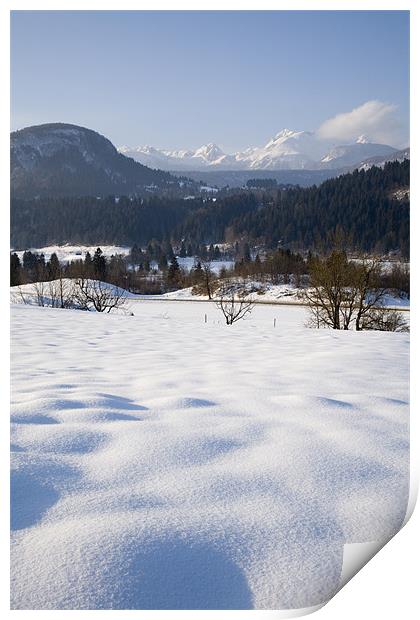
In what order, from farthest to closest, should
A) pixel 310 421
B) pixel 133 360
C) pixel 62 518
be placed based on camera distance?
1. pixel 133 360
2. pixel 310 421
3. pixel 62 518

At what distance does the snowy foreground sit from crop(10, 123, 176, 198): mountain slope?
110 metres

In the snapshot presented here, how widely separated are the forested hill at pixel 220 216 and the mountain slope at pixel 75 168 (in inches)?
782

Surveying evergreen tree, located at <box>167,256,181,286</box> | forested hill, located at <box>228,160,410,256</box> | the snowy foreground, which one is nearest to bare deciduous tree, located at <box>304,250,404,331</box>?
the snowy foreground

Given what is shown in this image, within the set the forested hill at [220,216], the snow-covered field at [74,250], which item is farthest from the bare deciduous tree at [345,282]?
the snow-covered field at [74,250]

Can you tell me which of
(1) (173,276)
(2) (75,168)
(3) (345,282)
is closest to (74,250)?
(1) (173,276)

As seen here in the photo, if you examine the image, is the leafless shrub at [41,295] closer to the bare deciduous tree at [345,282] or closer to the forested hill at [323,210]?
the bare deciduous tree at [345,282]

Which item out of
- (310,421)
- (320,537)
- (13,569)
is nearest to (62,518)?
(13,569)

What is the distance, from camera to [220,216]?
108250 mm

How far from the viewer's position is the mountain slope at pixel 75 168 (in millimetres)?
118188

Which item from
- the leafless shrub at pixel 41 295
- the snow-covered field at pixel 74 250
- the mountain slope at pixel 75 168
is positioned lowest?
the leafless shrub at pixel 41 295

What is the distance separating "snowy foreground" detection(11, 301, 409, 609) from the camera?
1.04 metres

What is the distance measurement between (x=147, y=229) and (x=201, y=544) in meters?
105
